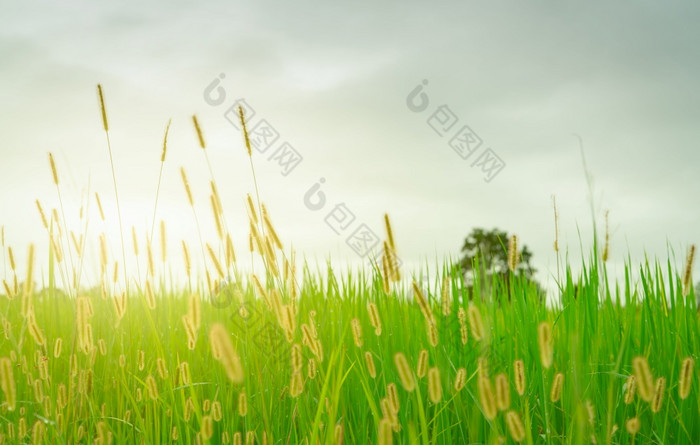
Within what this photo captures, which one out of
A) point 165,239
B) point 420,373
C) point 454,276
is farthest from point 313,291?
point 420,373

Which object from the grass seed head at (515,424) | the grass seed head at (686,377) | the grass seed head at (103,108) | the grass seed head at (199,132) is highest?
the grass seed head at (103,108)

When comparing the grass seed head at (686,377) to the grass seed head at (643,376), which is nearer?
the grass seed head at (643,376)

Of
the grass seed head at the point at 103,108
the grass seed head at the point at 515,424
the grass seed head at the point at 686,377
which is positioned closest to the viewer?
the grass seed head at the point at 515,424

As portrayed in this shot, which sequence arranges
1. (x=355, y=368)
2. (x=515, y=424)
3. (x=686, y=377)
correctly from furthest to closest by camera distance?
(x=355, y=368) → (x=686, y=377) → (x=515, y=424)

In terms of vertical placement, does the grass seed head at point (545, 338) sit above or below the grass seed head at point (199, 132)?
below

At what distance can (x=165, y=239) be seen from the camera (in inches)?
122

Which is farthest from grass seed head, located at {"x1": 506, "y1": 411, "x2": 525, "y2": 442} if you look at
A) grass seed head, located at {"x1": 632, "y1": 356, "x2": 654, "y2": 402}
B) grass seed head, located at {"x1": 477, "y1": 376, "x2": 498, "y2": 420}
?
grass seed head, located at {"x1": 632, "y1": 356, "x2": 654, "y2": 402}

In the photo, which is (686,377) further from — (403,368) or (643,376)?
(403,368)

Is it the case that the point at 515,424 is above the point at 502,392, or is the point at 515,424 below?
below

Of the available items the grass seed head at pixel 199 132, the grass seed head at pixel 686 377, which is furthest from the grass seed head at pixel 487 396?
the grass seed head at pixel 199 132

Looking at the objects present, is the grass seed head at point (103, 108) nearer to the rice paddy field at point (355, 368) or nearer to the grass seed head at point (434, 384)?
the rice paddy field at point (355, 368)

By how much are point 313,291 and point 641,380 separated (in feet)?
8.33

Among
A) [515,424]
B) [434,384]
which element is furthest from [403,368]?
[515,424]

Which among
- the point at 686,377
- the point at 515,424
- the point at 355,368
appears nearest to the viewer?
the point at 515,424
